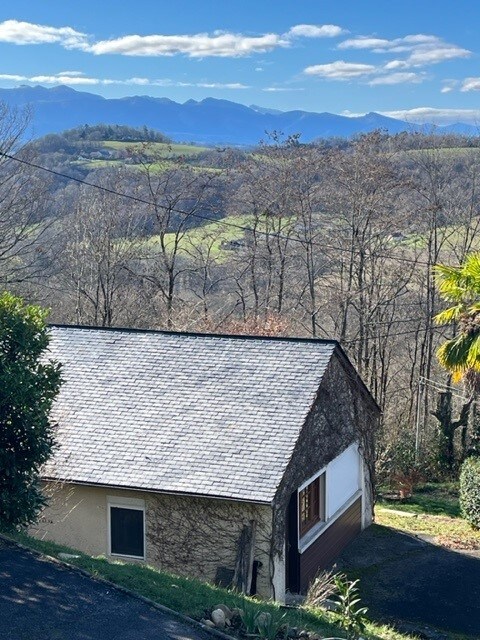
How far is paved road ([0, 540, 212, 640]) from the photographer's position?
30.4 feet

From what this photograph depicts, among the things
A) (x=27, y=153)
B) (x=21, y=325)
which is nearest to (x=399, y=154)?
(x=27, y=153)

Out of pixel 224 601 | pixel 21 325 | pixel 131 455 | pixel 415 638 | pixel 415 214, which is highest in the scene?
pixel 415 214

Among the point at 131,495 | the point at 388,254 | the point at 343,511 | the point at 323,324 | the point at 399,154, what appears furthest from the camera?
the point at 323,324

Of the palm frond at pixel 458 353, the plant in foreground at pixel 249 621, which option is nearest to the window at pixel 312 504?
the palm frond at pixel 458 353

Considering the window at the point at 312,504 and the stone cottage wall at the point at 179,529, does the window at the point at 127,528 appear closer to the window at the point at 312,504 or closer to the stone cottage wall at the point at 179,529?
the stone cottage wall at the point at 179,529

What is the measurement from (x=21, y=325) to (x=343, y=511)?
10.1 meters

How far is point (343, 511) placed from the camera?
1852 cm

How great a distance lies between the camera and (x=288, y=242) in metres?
36.4

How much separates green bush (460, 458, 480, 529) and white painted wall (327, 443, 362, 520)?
3104mm

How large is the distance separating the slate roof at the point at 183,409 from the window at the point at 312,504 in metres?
2.06

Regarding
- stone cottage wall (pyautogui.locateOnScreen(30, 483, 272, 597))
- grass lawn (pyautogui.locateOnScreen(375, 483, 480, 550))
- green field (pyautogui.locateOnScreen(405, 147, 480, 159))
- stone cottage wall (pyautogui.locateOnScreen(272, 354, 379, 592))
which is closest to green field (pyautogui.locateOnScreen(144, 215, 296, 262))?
green field (pyautogui.locateOnScreen(405, 147, 480, 159))

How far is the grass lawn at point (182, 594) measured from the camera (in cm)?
1059

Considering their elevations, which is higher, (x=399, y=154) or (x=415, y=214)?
(x=399, y=154)

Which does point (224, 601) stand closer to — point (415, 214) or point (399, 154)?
point (415, 214)
